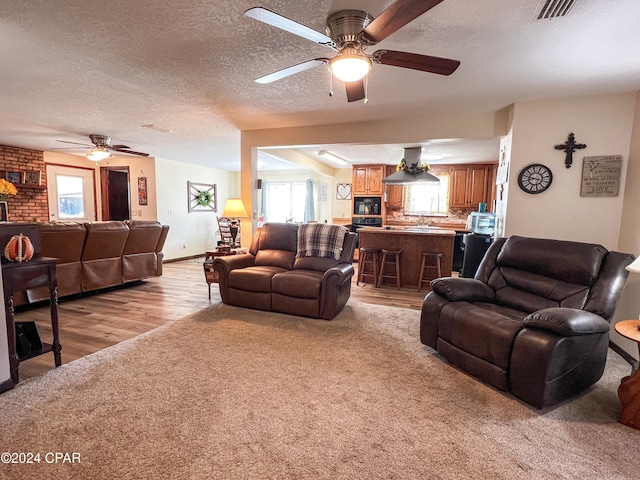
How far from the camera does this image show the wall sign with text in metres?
3.07

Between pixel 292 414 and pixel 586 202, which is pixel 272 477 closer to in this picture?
pixel 292 414

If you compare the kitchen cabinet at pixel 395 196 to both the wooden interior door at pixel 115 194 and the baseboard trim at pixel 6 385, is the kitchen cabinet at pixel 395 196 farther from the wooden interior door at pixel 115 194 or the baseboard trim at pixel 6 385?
the baseboard trim at pixel 6 385

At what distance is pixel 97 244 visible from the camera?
4.09 metres

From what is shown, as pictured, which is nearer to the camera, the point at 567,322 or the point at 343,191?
the point at 567,322

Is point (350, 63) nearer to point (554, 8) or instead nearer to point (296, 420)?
point (554, 8)

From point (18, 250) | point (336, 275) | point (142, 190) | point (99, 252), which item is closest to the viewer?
point (18, 250)

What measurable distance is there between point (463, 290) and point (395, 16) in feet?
6.68

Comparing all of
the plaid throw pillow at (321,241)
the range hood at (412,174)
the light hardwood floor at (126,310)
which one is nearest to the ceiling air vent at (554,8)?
the plaid throw pillow at (321,241)

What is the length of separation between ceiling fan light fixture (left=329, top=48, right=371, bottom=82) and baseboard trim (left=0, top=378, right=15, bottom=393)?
2.90 meters

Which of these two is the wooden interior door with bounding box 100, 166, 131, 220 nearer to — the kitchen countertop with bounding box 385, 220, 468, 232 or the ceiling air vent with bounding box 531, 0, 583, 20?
the kitchen countertop with bounding box 385, 220, 468, 232

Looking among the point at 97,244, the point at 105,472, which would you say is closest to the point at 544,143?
the point at 105,472

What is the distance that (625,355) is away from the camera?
2.72 meters

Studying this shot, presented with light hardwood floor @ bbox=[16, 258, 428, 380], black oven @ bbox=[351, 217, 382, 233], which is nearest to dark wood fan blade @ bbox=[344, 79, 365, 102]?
light hardwood floor @ bbox=[16, 258, 428, 380]

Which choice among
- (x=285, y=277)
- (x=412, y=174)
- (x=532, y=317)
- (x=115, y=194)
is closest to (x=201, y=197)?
(x=115, y=194)
